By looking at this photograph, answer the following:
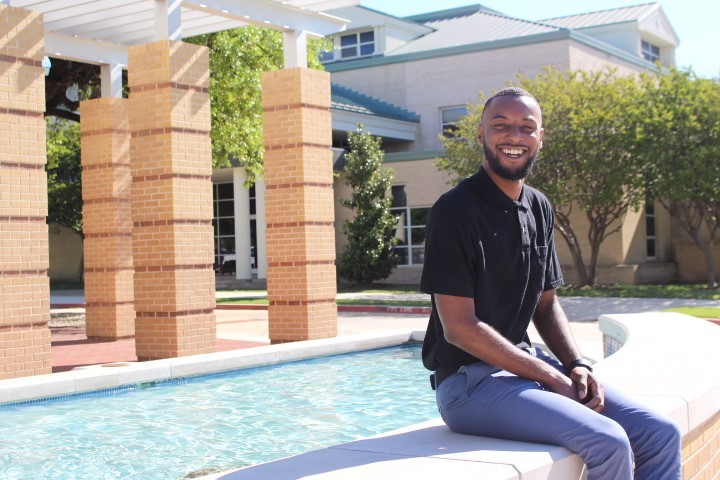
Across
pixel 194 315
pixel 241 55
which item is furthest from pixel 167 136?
pixel 241 55

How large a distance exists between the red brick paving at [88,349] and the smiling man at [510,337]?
Result: 8.64m

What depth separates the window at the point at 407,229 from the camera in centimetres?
3488

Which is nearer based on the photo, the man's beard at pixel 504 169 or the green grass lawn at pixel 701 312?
the man's beard at pixel 504 169

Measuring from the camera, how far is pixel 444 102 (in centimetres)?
3825

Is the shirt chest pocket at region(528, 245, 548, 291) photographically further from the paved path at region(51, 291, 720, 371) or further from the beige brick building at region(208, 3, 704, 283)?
the beige brick building at region(208, 3, 704, 283)

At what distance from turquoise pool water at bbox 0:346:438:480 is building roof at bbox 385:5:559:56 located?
Result: 28197 millimetres

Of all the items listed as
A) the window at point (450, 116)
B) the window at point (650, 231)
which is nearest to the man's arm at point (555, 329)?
the window at point (650, 231)

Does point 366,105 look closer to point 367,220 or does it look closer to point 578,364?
point 367,220

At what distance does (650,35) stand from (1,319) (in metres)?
38.3

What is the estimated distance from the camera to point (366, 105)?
130 ft

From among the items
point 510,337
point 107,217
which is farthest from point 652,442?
point 107,217

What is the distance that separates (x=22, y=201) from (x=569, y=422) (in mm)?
8463

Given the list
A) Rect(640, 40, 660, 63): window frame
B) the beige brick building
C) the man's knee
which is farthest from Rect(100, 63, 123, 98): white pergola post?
Rect(640, 40, 660, 63): window frame

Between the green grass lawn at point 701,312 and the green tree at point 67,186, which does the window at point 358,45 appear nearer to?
the green tree at point 67,186
